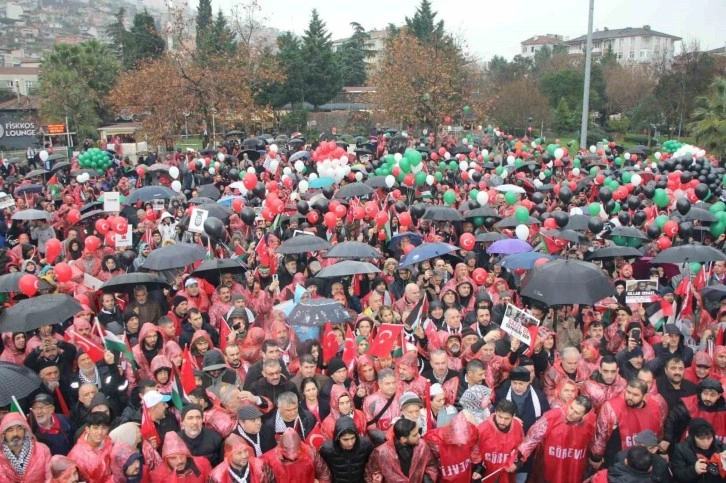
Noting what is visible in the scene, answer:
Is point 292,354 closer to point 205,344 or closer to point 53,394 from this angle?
point 205,344

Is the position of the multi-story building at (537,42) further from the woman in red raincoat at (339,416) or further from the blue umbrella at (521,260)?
the woman in red raincoat at (339,416)

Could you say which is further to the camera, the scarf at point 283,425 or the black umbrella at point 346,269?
the black umbrella at point 346,269

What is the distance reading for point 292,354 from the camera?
6.78m

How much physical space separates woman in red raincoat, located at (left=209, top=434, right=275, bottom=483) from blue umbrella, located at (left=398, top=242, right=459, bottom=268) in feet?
14.6

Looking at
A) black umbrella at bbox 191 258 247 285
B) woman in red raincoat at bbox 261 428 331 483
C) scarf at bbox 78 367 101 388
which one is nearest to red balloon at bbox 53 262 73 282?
black umbrella at bbox 191 258 247 285

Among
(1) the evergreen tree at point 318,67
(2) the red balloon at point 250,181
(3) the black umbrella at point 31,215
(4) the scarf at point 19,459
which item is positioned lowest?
(4) the scarf at point 19,459

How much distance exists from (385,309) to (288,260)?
8.14 feet

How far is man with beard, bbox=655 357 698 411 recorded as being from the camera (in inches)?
225

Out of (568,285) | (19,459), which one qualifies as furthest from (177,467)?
(568,285)

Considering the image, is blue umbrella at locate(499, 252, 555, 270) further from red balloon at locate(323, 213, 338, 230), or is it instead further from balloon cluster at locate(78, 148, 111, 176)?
balloon cluster at locate(78, 148, 111, 176)

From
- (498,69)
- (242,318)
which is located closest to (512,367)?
(242,318)

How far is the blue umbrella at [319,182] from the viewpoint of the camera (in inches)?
553

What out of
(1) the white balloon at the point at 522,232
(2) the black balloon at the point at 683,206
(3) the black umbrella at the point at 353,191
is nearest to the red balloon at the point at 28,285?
(3) the black umbrella at the point at 353,191

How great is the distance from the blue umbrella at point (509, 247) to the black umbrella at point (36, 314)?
5.47 m
